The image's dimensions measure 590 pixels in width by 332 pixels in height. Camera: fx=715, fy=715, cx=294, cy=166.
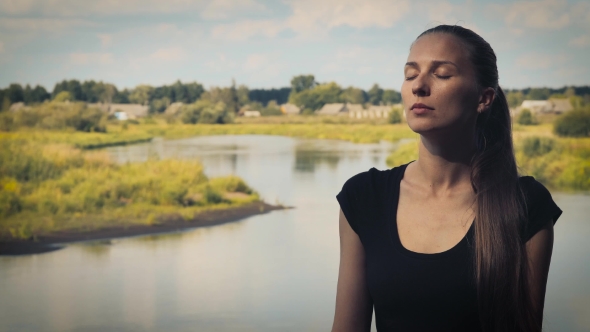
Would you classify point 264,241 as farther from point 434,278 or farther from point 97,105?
point 434,278

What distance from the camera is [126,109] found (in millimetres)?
7578

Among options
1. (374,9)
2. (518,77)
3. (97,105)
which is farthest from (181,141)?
(518,77)

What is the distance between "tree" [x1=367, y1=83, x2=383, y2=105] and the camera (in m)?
7.61

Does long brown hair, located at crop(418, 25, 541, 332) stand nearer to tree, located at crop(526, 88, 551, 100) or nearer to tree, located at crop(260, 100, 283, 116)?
tree, located at crop(260, 100, 283, 116)

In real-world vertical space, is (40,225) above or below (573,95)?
below

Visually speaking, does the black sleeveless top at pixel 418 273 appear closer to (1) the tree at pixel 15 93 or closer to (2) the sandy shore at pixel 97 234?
(2) the sandy shore at pixel 97 234

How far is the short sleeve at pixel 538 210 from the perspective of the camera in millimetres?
784

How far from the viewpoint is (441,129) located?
798mm

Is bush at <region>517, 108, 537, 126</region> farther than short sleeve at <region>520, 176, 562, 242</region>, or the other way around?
bush at <region>517, 108, 537, 126</region>

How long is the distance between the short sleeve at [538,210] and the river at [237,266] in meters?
4.94

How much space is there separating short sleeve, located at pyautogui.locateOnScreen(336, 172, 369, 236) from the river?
490cm

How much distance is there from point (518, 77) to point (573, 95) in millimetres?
769

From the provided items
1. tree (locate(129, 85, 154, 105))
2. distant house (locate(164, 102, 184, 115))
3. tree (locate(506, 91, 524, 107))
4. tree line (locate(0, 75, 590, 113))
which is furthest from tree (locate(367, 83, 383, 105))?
tree (locate(129, 85, 154, 105))

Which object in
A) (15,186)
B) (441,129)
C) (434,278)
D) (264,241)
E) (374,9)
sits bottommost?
(264,241)
